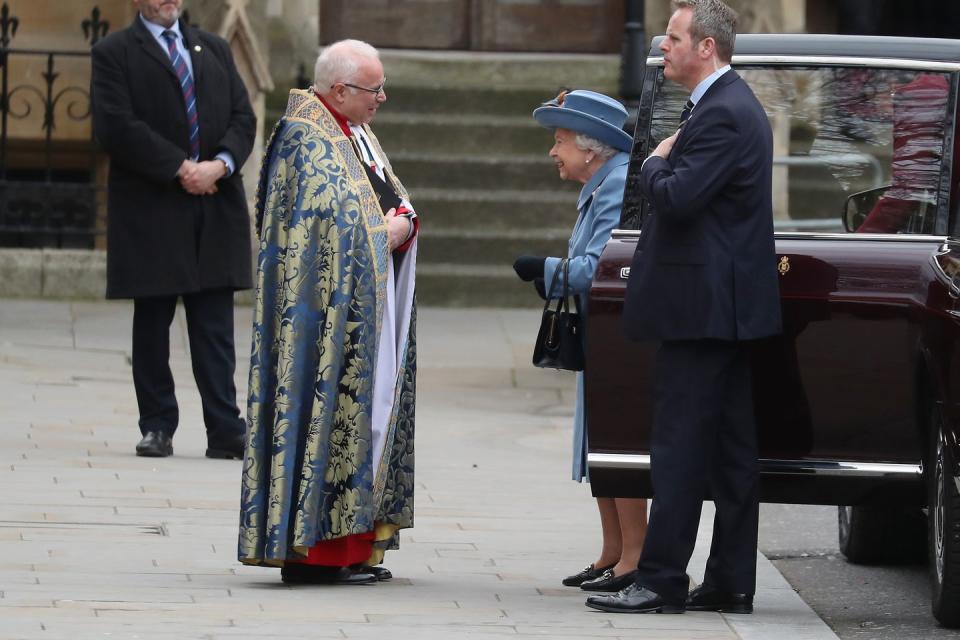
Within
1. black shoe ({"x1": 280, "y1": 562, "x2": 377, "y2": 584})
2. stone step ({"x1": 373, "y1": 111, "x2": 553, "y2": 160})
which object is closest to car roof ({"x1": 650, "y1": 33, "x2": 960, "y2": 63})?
black shoe ({"x1": 280, "y1": 562, "x2": 377, "y2": 584})

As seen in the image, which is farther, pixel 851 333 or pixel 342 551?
pixel 342 551

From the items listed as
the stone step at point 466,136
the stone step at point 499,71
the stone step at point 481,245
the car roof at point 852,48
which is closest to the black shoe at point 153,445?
the car roof at point 852,48

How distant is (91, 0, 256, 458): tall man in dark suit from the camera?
858cm

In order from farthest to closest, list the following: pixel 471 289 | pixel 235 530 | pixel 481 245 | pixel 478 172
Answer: pixel 478 172
pixel 481 245
pixel 471 289
pixel 235 530

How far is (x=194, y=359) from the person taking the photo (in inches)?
342

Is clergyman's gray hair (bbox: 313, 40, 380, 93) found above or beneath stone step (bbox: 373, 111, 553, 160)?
above

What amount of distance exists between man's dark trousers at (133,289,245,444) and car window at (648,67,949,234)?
9.67 ft

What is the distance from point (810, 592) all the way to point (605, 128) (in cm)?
170

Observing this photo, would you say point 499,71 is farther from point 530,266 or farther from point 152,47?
point 530,266

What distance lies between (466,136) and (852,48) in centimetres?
892

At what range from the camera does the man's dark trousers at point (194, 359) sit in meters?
8.68

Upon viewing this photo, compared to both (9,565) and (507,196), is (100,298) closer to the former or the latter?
(507,196)

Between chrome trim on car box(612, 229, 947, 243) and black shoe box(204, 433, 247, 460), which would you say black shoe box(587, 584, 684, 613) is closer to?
chrome trim on car box(612, 229, 947, 243)

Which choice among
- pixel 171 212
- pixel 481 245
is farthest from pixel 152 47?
pixel 481 245
